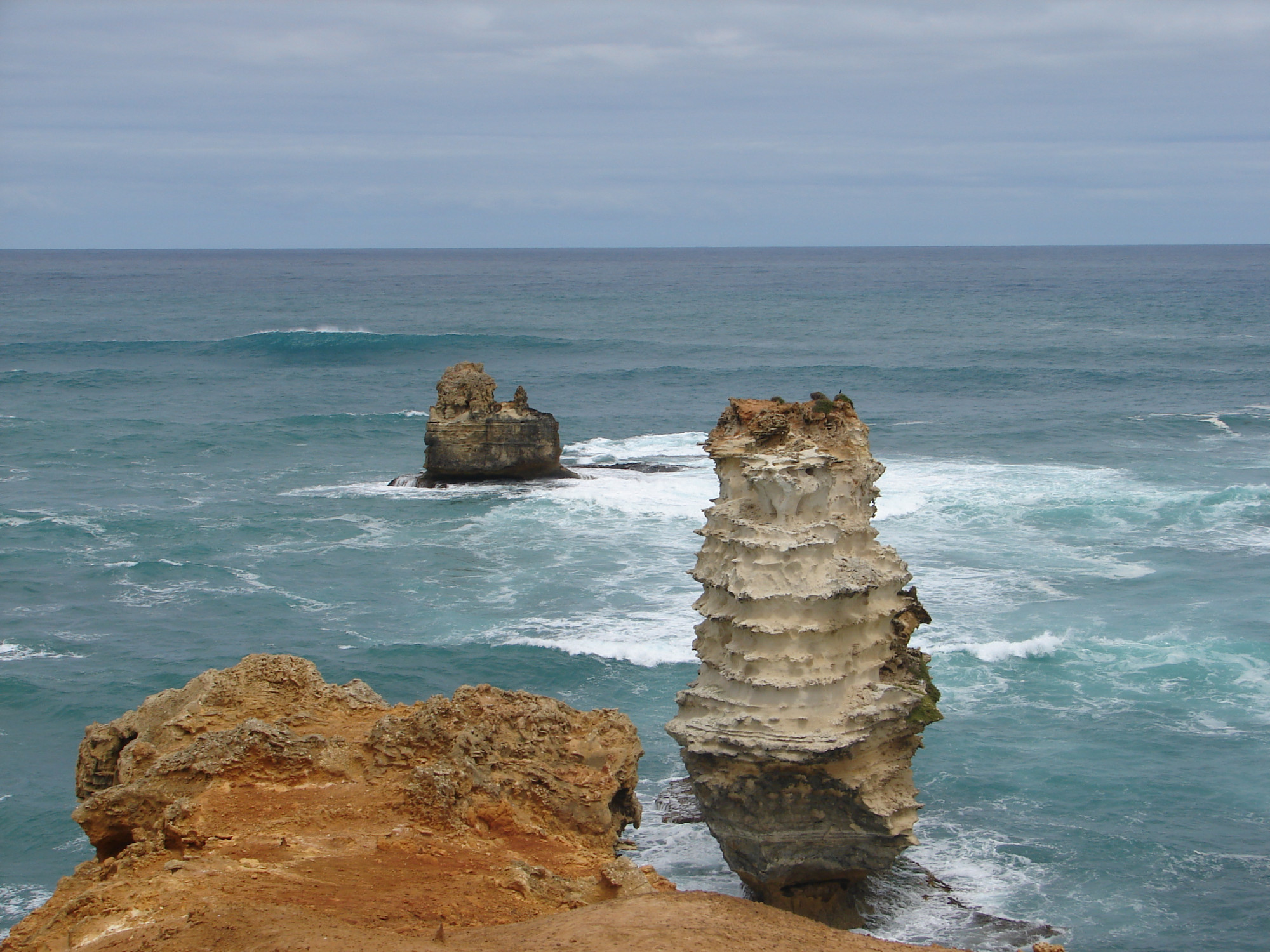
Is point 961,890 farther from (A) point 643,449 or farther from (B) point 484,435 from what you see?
(A) point 643,449

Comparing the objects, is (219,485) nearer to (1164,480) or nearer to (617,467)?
(617,467)

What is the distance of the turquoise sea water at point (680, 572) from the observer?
54.3 feet

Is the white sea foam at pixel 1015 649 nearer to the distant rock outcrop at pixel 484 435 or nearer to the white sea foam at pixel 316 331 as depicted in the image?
the distant rock outcrop at pixel 484 435

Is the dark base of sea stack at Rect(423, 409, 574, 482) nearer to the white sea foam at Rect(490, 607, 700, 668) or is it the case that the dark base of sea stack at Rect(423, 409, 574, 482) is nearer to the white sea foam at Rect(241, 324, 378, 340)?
the white sea foam at Rect(490, 607, 700, 668)

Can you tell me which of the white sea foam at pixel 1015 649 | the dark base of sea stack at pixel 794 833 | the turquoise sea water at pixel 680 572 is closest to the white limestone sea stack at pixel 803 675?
the dark base of sea stack at pixel 794 833

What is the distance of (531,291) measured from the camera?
5413 inches

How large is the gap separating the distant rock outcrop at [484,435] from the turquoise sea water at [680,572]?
1090 millimetres

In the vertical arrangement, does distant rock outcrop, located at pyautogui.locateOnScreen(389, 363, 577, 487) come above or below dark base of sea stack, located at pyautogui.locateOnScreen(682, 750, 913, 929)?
above

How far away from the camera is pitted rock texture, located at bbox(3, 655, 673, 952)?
29.9ft

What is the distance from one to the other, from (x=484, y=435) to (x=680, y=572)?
11.7 m

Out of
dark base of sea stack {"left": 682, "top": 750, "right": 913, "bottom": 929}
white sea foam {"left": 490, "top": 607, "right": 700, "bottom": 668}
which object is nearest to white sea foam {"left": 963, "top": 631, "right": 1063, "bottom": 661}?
white sea foam {"left": 490, "top": 607, "right": 700, "bottom": 668}

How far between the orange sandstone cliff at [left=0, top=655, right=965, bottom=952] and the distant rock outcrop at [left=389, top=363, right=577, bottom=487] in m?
25.1

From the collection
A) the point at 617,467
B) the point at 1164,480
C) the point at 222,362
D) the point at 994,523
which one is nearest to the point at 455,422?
the point at 617,467

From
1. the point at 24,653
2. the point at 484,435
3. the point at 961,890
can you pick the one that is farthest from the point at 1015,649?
the point at 484,435
